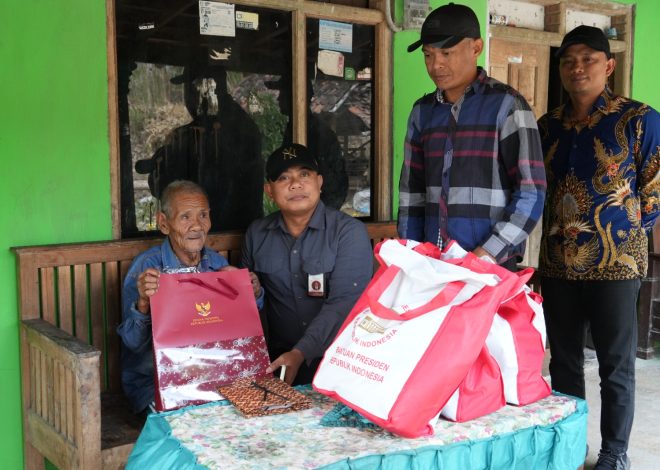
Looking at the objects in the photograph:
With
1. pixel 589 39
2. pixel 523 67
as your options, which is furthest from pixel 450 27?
pixel 523 67

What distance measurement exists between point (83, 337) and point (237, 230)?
31.9 inches

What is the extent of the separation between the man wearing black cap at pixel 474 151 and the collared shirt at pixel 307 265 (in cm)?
41

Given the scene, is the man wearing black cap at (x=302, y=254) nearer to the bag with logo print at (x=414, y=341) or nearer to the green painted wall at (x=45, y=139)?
the green painted wall at (x=45, y=139)

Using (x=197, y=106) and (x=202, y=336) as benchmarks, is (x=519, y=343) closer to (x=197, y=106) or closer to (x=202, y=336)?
(x=202, y=336)

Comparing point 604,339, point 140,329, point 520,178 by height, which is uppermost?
point 520,178

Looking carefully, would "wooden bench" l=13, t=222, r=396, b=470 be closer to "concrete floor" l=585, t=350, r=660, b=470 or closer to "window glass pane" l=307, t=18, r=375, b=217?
"window glass pane" l=307, t=18, r=375, b=217

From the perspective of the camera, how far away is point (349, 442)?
1.52 metres

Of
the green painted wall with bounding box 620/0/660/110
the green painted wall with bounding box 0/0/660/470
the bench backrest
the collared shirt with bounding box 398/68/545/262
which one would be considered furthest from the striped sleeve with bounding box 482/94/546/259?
the green painted wall with bounding box 620/0/660/110

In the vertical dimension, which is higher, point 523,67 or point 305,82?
point 523,67

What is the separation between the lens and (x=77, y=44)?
269 centimetres

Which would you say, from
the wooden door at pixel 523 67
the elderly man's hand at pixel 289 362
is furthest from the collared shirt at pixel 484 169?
the wooden door at pixel 523 67

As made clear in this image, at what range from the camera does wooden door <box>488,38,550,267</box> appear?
455 centimetres

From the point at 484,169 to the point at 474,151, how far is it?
7 cm

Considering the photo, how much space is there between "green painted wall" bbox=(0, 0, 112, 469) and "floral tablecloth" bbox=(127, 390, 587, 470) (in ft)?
4.22
